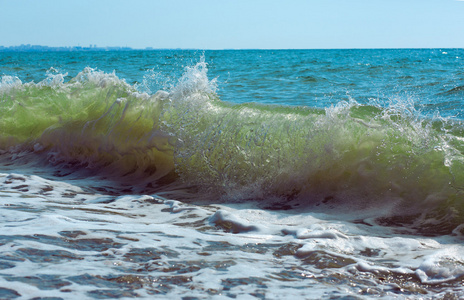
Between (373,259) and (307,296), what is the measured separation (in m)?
0.74

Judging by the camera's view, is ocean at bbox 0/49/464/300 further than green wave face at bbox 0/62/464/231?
No

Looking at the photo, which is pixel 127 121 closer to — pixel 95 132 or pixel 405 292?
pixel 95 132

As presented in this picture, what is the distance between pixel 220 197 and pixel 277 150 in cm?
74

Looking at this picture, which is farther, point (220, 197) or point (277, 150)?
point (277, 150)

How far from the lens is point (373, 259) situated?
9.21ft

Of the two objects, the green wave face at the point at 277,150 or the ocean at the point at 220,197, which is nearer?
the ocean at the point at 220,197

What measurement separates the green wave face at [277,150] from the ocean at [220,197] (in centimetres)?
1

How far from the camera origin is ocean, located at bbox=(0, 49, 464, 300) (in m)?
2.39

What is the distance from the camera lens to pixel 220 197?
4.50 m

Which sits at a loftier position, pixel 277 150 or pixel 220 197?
pixel 277 150

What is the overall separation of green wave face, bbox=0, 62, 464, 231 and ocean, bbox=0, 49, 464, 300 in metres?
0.01

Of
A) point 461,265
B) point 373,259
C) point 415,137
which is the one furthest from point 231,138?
point 461,265

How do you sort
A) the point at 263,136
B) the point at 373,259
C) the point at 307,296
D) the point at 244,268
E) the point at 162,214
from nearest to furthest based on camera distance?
the point at 307,296, the point at 244,268, the point at 373,259, the point at 162,214, the point at 263,136

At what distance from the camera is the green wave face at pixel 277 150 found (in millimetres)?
4012
